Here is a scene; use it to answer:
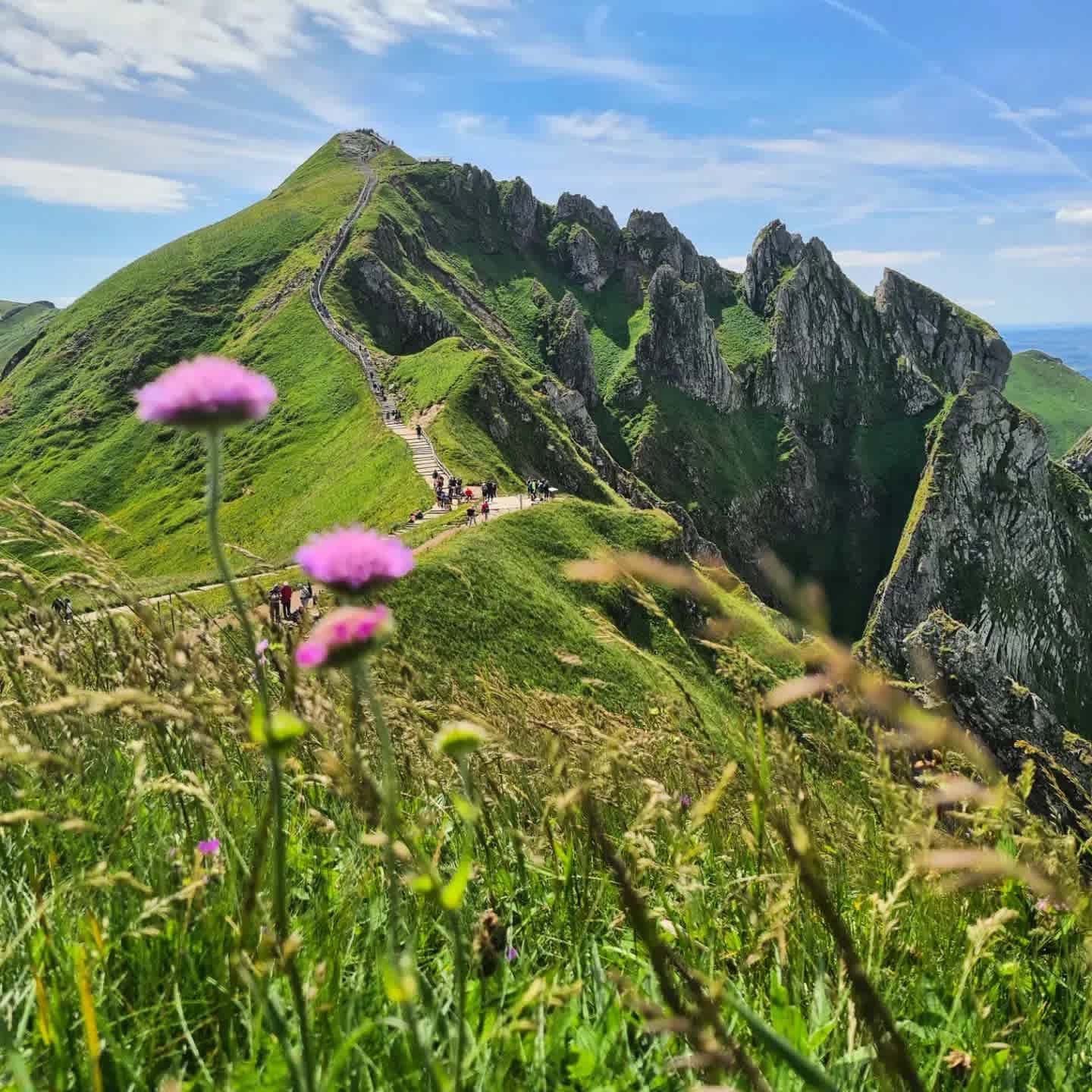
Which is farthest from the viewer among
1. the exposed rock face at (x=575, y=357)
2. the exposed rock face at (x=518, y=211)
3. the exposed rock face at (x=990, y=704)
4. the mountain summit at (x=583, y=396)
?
the exposed rock face at (x=518, y=211)

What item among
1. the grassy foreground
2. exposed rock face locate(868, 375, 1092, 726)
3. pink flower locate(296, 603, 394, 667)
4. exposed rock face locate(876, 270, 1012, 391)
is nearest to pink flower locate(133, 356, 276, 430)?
pink flower locate(296, 603, 394, 667)

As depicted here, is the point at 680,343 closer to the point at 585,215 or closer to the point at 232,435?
the point at 585,215

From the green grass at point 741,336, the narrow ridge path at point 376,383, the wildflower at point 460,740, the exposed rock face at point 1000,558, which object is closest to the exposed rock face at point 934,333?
the green grass at point 741,336

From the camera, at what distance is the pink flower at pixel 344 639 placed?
4.13 ft

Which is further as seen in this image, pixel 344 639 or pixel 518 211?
pixel 518 211

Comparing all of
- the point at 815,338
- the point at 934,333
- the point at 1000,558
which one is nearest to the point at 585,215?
the point at 815,338

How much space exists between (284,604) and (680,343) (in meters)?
133

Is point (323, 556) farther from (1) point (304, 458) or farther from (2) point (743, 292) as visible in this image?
(2) point (743, 292)

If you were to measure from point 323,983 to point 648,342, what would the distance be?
139 metres

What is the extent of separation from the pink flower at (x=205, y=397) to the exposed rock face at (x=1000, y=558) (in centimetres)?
10691

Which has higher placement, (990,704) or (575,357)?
(575,357)

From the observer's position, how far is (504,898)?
317 cm

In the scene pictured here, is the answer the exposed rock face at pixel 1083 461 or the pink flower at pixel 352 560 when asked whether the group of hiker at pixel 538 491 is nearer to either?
the pink flower at pixel 352 560

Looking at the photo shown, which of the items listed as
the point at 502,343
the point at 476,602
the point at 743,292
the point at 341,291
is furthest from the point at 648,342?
the point at 476,602
